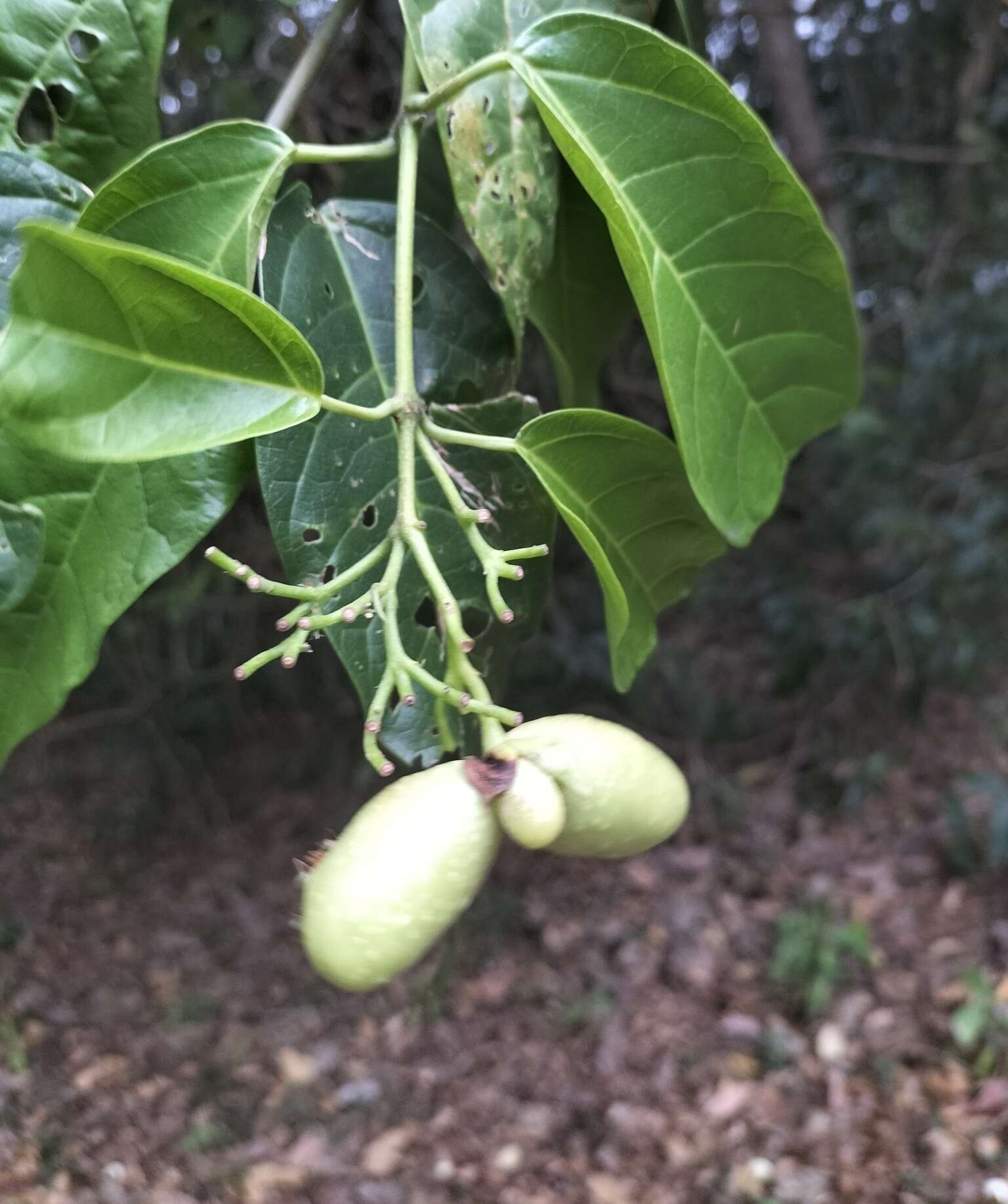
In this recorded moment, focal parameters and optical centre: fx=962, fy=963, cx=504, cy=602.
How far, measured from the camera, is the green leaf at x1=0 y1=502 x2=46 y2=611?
47 cm

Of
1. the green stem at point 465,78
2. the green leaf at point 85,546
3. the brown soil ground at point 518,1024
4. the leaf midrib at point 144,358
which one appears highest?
the green stem at point 465,78

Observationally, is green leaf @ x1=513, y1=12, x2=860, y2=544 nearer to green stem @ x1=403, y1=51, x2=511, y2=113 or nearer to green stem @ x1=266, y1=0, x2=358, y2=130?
green stem @ x1=403, y1=51, x2=511, y2=113

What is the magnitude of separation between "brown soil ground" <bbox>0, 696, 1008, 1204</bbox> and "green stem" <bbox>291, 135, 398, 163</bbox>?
1200 mm

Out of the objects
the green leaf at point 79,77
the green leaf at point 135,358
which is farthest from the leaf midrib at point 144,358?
the green leaf at point 79,77

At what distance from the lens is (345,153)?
534mm

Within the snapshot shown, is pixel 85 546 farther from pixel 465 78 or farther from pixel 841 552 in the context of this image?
pixel 841 552

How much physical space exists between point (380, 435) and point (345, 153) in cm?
16

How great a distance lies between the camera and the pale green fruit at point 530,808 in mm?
404

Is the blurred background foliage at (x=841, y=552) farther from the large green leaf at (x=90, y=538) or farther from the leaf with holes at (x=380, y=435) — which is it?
the large green leaf at (x=90, y=538)

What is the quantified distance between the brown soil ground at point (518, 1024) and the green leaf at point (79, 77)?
3.97ft

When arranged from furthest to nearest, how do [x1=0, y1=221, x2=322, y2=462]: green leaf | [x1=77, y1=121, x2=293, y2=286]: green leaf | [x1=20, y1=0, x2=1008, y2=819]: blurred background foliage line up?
[x1=20, y1=0, x2=1008, y2=819]: blurred background foliage, [x1=77, y1=121, x2=293, y2=286]: green leaf, [x1=0, y1=221, x2=322, y2=462]: green leaf

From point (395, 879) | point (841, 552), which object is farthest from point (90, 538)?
point (841, 552)

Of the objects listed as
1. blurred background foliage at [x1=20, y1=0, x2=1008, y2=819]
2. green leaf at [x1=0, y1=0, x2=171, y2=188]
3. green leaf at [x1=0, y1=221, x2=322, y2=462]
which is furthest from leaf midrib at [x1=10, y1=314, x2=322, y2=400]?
blurred background foliage at [x1=20, y1=0, x2=1008, y2=819]

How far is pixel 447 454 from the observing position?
1.81 feet
